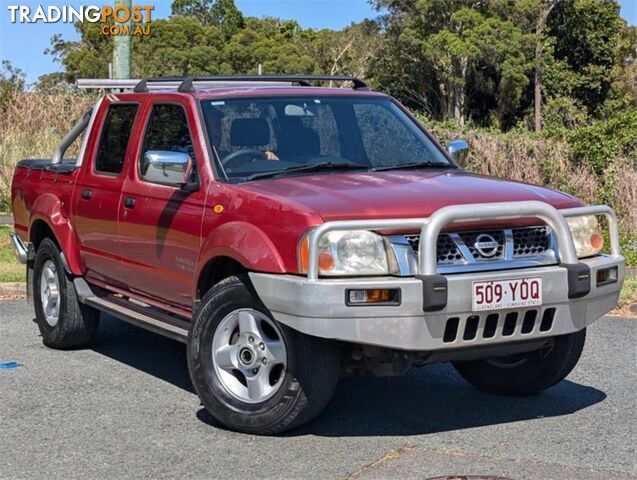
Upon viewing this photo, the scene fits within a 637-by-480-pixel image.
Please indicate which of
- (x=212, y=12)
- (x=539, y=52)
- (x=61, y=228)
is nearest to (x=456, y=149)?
(x=61, y=228)

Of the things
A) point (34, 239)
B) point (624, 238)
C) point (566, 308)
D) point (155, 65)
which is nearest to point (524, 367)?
point (566, 308)

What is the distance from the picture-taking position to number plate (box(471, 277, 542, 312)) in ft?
17.9

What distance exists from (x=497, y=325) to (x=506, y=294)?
0.56 ft

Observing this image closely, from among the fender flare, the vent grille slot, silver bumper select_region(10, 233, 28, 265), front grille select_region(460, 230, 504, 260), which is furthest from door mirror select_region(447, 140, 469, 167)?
Result: silver bumper select_region(10, 233, 28, 265)

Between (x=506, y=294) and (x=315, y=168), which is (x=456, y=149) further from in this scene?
(x=506, y=294)

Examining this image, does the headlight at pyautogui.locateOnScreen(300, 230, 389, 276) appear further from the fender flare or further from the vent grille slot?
the fender flare

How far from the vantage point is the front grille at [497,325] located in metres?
5.48

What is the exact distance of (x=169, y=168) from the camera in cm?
655

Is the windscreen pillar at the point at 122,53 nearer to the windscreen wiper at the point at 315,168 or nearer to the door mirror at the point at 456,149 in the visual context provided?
the door mirror at the point at 456,149

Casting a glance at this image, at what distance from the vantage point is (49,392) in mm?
6938

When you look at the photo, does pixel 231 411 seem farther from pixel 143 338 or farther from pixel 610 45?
pixel 610 45

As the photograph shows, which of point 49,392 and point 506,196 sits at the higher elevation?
point 506,196

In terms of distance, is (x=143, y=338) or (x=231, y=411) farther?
(x=143, y=338)

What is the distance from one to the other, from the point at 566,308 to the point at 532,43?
60738 millimetres
